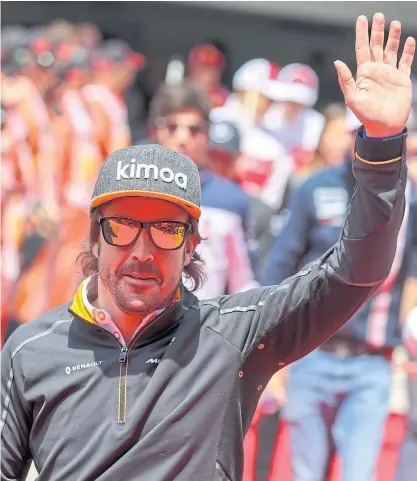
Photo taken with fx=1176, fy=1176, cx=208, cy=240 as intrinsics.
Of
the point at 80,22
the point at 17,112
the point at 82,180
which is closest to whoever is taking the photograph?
the point at 82,180

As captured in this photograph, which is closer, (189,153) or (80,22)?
(189,153)

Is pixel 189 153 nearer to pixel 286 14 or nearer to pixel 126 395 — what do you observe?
pixel 126 395

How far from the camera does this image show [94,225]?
3.40 metres

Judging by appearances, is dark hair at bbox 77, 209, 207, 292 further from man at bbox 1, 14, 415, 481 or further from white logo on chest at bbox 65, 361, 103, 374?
white logo on chest at bbox 65, 361, 103, 374

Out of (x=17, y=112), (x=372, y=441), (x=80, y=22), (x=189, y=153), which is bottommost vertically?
(x=372, y=441)

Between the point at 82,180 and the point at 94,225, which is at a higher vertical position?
the point at 82,180

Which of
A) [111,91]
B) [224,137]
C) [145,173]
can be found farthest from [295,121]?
[145,173]

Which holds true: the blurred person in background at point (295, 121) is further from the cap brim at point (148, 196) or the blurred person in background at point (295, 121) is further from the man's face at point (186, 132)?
the cap brim at point (148, 196)

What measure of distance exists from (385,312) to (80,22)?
9.09 metres

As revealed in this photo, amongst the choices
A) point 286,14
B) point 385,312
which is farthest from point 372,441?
point 286,14

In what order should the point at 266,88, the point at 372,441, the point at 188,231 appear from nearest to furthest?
the point at 188,231 < the point at 372,441 < the point at 266,88

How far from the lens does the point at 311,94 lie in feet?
38.7

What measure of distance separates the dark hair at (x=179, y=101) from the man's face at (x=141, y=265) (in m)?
3.05

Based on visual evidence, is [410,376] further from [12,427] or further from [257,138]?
[257,138]
